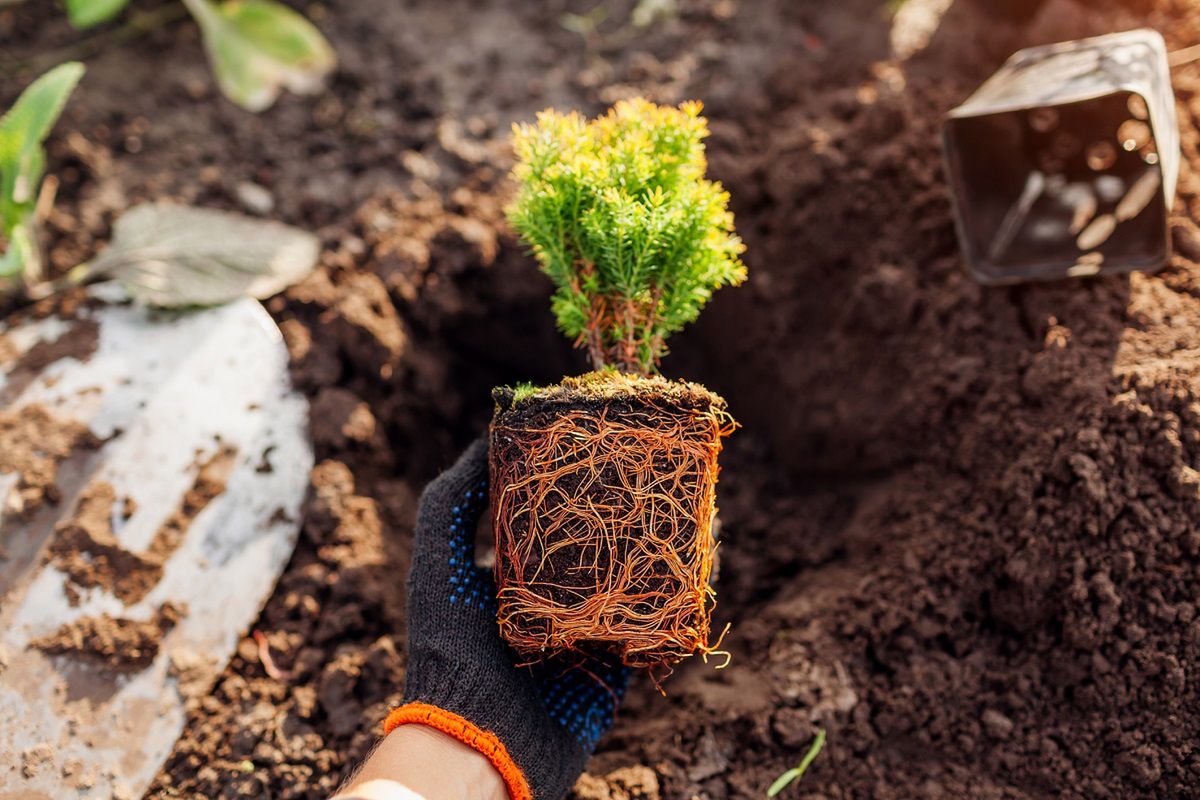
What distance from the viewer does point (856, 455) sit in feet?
7.41

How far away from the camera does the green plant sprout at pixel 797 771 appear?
5.46ft

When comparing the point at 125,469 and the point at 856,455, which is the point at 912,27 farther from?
the point at 125,469

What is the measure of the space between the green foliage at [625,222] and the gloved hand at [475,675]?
0.43m

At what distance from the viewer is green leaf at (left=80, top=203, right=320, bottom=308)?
226 cm

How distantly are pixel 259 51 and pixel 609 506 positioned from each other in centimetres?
220

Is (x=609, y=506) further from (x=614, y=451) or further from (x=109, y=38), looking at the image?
(x=109, y=38)

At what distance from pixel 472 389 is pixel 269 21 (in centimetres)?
147

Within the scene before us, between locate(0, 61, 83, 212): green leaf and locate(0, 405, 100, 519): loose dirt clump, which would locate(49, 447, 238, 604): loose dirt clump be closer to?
locate(0, 405, 100, 519): loose dirt clump

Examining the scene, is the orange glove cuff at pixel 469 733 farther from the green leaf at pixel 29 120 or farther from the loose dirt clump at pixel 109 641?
the green leaf at pixel 29 120

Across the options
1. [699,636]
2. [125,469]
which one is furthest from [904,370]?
[125,469]

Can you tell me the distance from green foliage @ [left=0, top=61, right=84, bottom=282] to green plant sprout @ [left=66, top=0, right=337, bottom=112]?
0.60 metres

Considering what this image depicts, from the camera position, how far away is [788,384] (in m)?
2.40

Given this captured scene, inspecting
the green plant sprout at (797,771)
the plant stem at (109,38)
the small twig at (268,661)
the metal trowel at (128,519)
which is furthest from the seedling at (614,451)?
the plant stem at (109,38)

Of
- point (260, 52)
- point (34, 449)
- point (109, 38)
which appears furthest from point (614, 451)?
point (109, 38)
